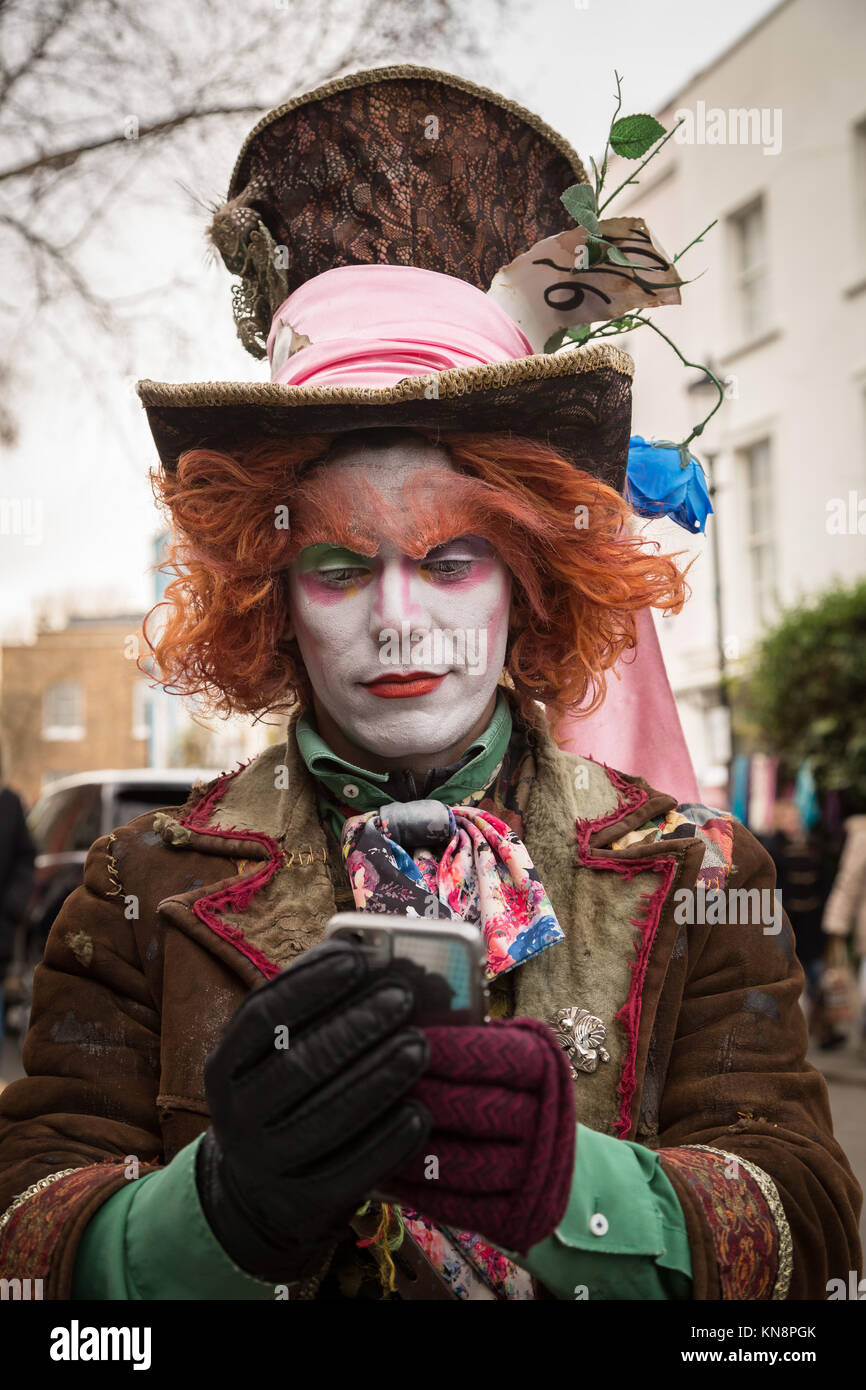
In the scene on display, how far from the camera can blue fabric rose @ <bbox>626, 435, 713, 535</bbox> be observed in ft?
7.22

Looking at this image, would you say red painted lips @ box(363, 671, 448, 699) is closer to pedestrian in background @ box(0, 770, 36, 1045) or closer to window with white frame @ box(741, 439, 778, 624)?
pedestrian in background @ box(0, 770, 36, 1045)

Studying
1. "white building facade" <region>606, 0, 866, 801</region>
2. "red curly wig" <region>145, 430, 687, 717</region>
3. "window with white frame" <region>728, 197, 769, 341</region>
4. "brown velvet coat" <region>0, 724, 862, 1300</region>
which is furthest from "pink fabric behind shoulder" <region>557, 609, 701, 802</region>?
"window with white frame" <region>728, 197, 769, 341</region>

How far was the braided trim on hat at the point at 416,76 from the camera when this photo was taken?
202cm

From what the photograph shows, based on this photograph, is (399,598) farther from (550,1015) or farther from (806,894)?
(806,894)

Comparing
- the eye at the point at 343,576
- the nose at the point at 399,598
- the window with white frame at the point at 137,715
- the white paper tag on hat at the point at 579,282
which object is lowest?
the nose at the point at 399,598

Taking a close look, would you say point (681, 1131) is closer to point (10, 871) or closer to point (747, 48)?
point (10, 871)

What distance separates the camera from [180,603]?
7.20ft

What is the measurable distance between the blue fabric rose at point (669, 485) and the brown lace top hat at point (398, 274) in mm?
75

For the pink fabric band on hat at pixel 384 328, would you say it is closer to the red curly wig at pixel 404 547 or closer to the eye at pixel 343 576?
the red curly wig at pixel 404 547

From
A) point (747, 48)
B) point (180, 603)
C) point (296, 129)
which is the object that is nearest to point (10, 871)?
point (180, 603)
